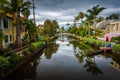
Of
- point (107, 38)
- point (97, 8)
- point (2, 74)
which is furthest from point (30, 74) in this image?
point (97, 8)

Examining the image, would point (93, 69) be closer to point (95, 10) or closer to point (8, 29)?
point (8, 29)

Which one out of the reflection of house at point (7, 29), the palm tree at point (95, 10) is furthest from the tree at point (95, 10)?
the reflection of house at point (7, 29)

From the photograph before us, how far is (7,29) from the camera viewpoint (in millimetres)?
32625

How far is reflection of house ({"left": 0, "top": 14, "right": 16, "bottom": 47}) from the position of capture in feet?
98.9

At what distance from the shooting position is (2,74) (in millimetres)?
14742

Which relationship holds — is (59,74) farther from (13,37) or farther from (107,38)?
(107,38)

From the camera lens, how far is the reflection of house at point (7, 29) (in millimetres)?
30141

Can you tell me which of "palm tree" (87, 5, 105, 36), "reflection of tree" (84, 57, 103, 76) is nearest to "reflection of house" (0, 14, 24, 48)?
"reflection of tree" (84, 57, 103, 76)

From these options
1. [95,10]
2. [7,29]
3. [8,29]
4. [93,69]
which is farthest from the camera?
[95,10]

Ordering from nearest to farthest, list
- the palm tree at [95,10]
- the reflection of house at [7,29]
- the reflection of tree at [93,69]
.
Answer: the reflection of tree at [93,69]
the reflection of house at [7,29]
the palm tree at [95,10]

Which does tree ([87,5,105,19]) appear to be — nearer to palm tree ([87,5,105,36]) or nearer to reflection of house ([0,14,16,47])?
palm tree ([87,5,105,36])

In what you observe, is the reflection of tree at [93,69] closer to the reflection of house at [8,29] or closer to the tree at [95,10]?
the reflection of house at [8,29]

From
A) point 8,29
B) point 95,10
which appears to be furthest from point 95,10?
point 8,29

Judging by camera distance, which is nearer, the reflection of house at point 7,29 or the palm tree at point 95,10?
the reflection of house at point 7,29
